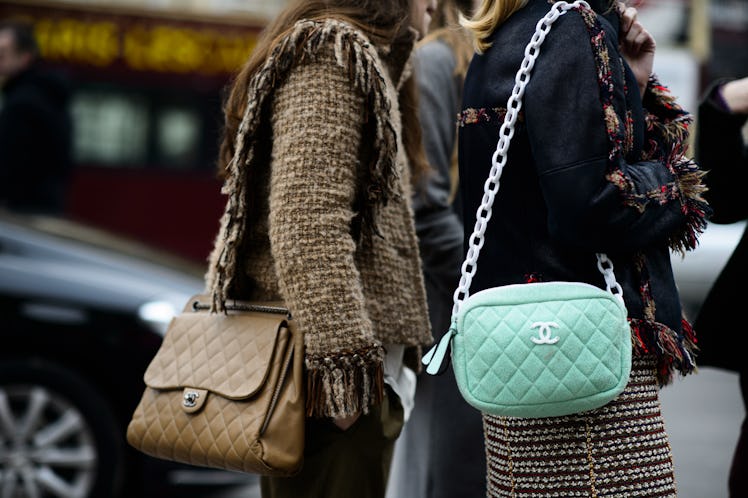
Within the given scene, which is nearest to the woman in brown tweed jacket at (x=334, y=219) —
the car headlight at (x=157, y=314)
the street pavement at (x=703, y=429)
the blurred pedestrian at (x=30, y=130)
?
the car headlight at (x=157, y=314)

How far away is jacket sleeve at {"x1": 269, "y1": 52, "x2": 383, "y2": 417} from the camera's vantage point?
2.05 m

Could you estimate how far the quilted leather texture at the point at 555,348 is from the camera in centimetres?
177

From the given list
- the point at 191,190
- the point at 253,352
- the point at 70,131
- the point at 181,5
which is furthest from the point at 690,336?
the point at 181,5

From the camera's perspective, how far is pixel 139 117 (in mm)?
11984

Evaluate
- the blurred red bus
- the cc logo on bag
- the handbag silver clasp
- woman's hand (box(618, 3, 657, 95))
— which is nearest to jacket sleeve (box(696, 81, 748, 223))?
woman's hand (box(618, 3, 657, 95))

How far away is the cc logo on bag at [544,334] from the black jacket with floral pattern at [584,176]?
124 millimetres

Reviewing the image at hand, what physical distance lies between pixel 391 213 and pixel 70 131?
5094 millimetres

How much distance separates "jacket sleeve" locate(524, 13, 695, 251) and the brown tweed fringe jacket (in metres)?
0.44

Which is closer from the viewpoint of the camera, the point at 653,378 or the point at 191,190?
the point at 653,378

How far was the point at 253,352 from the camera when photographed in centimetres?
213

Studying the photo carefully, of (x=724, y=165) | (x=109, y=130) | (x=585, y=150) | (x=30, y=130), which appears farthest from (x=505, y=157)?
(x=109, y=130)

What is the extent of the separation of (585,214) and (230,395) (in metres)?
0.85

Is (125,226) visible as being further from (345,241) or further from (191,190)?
(345,241)

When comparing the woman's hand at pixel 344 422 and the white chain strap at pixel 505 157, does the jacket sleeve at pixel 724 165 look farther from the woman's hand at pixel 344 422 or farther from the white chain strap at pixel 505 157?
the woman's hand at pixel 344 422
